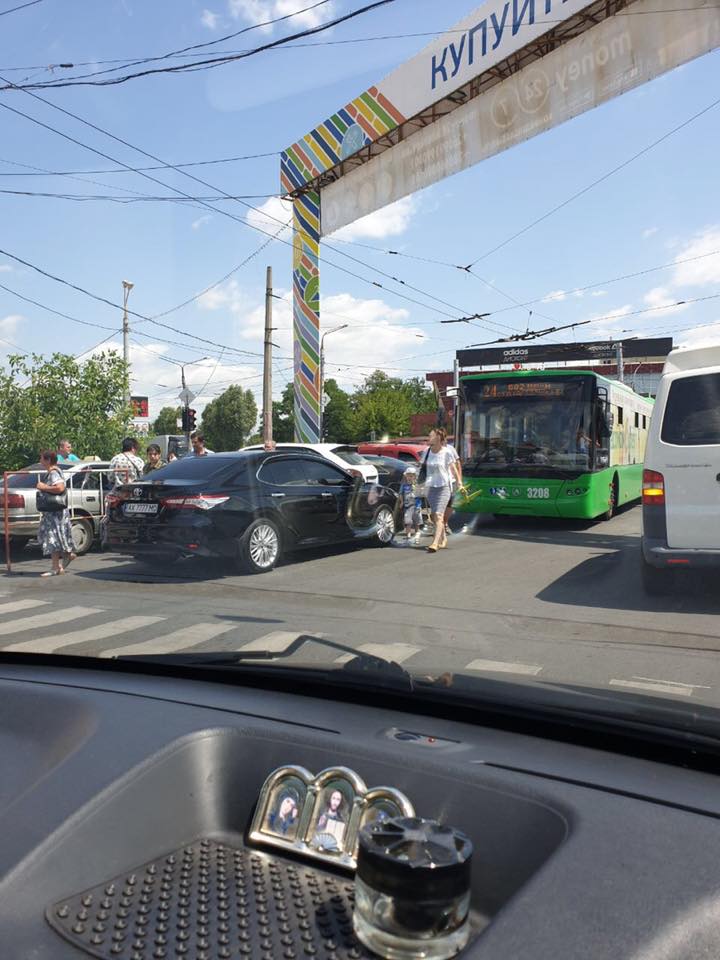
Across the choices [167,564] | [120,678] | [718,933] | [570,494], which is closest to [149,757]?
[120,678]

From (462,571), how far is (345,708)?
24.1 feet

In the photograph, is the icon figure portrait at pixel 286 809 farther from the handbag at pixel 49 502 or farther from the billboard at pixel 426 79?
the billboard at pixel 426 79

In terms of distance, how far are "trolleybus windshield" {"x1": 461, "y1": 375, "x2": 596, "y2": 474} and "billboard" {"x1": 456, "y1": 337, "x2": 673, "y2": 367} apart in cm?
4471

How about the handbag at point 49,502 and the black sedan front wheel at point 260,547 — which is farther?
the handbag at point 49,502

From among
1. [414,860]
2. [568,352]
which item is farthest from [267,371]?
[568,352]

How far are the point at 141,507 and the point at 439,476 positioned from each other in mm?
4406

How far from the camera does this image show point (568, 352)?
221 ft

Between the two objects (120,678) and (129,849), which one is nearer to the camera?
(129,849)

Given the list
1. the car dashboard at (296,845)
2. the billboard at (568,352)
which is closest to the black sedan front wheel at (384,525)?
the car dashboard at (296,845)

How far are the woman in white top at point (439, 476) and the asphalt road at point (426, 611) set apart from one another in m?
0.56

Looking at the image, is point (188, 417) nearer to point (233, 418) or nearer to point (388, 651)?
point (388, 651)

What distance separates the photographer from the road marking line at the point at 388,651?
2586 mm

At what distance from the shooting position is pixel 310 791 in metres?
1.78

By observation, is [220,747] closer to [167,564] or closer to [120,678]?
[120,678]
